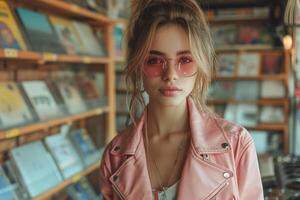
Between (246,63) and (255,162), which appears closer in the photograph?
(255,162)

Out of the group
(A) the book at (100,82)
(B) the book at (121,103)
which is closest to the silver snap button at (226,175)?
(A) the book at (100,82)

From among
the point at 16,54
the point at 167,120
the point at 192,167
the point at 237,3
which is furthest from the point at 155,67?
the point at 16,54

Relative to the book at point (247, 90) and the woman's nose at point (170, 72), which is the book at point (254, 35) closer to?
the book at point (247, 90)

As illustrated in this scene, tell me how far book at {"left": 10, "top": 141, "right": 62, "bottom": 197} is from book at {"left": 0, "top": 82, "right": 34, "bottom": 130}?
0.81 ft

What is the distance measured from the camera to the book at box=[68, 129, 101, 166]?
2.87 meters

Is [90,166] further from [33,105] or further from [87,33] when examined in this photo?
[87,33]

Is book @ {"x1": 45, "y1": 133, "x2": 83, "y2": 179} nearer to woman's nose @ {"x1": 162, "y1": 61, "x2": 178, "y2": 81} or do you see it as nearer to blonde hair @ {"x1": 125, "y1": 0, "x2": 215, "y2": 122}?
blonde hair @ {"x1": 125, "y1": 0, "x2": 215, "y2": 122}

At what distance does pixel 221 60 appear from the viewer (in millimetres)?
4633

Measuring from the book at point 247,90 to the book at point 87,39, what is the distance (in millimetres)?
2116

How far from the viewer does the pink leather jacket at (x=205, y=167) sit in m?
1.05

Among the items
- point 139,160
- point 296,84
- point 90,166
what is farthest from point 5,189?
point 296,84

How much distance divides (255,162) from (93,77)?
229 cm

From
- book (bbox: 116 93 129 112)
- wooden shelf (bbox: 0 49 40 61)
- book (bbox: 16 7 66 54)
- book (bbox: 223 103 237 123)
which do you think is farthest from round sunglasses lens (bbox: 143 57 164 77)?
book (bbox: 116 93 129 112)

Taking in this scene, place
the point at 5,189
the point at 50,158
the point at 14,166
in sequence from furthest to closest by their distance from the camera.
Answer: the point at 50,158
the point at 14,166
the point at 5,189
